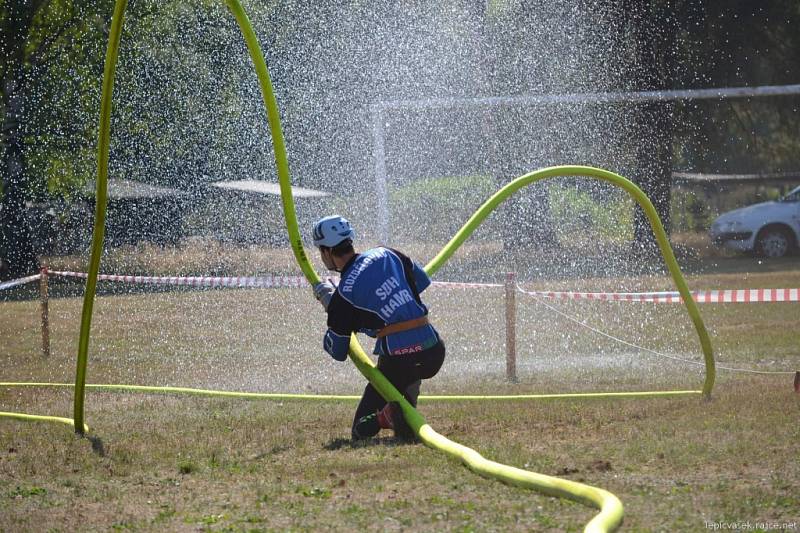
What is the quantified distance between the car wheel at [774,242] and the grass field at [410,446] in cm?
1223

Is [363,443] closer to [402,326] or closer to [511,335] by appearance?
[402,326]

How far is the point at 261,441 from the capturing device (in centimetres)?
809

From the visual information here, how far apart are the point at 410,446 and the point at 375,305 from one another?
101 centimetres

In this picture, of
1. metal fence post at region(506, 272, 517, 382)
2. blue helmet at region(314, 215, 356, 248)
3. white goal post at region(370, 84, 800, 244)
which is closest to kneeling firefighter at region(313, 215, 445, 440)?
blue helmet at region(314, 215, 356, 248)

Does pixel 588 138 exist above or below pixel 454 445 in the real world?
above

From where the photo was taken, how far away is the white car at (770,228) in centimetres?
2688

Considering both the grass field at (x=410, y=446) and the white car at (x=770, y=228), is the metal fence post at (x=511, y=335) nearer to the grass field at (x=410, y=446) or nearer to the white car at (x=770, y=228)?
the grass field at (x=410, y=446)

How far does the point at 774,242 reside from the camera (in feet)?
88.8

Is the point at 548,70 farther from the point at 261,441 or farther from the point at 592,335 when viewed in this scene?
the point at 261,441

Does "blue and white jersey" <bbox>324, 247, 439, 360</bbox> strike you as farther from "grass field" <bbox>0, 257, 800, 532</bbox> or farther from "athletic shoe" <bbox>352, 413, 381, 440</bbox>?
"grass field" <bbox>0, 257, 800, 532</bbox>

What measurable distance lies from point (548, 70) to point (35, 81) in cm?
1315

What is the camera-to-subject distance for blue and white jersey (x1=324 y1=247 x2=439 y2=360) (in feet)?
25.6

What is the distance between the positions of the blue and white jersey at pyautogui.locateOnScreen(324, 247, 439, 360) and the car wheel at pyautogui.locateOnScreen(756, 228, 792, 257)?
68.8ft

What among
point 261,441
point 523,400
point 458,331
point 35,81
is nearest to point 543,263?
point 458,331
